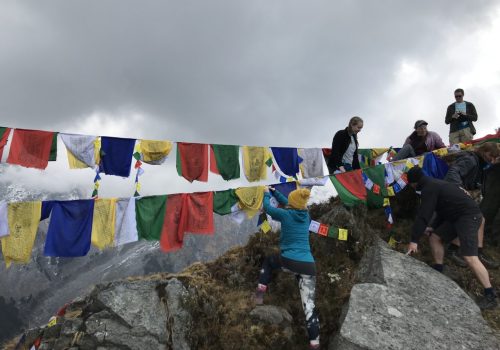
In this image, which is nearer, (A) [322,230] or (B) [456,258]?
(B) [456,258]

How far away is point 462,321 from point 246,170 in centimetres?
823

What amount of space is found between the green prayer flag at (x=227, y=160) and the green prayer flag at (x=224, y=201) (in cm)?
226

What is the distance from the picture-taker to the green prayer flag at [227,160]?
1291 centimetres

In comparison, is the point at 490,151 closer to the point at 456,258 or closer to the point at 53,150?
the point at 456,258

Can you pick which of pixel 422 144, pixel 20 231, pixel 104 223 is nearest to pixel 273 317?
pixel 104 223

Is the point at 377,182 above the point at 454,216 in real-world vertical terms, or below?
above

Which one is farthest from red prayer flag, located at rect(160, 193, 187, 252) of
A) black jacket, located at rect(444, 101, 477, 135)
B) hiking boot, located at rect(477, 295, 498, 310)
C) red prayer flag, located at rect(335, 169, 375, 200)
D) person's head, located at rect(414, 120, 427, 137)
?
black jacket, located at rect(444, 101, 477, 135)

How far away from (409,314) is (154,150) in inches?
363

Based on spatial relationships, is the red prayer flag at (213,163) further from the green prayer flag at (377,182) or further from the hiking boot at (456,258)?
the hiking boot at (456,258)

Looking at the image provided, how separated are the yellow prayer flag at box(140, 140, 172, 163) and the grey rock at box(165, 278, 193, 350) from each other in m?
5.23

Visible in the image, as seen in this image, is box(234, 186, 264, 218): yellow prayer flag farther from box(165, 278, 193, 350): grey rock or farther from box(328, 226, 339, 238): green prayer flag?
box(165, 278, 193, 350): grey rock

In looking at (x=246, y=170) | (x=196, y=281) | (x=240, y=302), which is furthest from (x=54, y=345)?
(x=246, y=170)

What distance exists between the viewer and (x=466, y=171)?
9914 mm

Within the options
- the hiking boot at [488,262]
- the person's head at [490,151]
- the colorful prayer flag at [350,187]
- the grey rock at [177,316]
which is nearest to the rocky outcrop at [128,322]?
the grey rock at [177,316]
